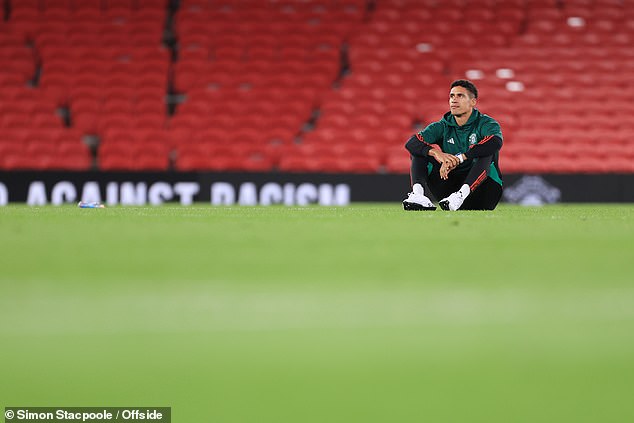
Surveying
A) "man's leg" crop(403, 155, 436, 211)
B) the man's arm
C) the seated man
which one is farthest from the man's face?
"man's leg" crop(403, 155, 436, 211)

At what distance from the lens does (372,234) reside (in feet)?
13.5

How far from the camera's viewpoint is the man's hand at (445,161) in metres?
6.04

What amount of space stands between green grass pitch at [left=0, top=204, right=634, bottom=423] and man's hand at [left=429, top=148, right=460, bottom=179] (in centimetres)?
282

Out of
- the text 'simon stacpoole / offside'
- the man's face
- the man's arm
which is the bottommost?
the text 'simon stacpoole / offside'

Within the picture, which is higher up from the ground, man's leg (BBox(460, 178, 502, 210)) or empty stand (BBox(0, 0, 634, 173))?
empty stand (BBox(0, 0, 634, 173))

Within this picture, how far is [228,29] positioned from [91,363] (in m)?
13.2

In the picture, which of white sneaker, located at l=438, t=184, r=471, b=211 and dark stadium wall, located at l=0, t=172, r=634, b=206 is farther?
dark stadium wall, located at l=0, t=172, r=634, b=206

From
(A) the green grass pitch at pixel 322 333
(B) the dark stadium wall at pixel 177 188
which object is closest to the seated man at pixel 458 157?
(A) the green grass pitch at pixel 322 333

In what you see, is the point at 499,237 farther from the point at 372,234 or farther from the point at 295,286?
the point at 295,286

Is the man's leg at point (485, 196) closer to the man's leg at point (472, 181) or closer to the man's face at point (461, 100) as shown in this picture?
the man's leg at point (472, 181)

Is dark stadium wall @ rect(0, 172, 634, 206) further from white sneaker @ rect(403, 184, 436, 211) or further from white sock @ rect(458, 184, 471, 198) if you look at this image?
white sock @ rect(458, 184, 471, 198)

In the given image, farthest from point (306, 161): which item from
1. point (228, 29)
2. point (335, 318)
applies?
point (335, 318)

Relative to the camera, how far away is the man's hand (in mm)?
6035

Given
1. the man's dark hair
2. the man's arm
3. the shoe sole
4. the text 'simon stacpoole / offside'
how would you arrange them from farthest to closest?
the shoe sole
the man's dark hair
the man's arm
the text 'simon stacpoole / offside'
